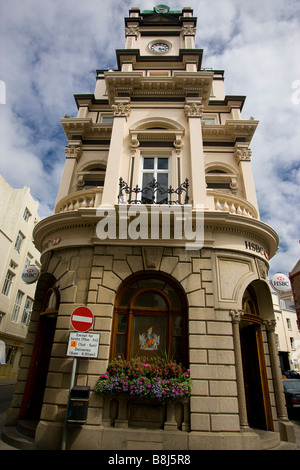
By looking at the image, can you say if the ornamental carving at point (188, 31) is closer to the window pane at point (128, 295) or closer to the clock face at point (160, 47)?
the clock face at point (160, 47)

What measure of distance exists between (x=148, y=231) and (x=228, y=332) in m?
3.89

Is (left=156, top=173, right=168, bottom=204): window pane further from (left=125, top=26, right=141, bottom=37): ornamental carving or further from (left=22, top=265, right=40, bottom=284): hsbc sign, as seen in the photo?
(left=125, top=26, right=141, bottom=37): ornamental carving

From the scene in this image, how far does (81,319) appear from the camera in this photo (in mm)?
6758

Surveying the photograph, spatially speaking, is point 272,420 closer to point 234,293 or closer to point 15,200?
point 234,293

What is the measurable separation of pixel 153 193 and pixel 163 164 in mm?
1988

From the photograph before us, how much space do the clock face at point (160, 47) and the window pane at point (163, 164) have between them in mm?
8647

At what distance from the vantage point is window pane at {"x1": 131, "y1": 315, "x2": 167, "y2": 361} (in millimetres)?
7895

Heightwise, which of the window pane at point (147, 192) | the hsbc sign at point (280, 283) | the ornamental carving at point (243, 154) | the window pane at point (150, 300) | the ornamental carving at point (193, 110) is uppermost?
the ornamental carving at point (193, 110)

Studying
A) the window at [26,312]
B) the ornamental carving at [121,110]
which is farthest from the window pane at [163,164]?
the window at [26,312]

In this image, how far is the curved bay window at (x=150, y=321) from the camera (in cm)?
790

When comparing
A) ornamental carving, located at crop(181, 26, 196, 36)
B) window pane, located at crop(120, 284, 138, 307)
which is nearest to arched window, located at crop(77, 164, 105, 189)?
window pane, located at crop(120, 284, 138, 307)

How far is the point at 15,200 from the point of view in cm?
3088

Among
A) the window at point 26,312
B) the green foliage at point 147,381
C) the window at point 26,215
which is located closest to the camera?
the green foliage at point 147,381
